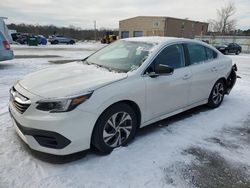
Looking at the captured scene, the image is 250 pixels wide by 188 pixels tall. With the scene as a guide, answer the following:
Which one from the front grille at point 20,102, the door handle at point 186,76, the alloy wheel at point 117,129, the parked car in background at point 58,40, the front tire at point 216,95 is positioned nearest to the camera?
the front grille at point 20,102

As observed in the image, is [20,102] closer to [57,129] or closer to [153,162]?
[57,129]

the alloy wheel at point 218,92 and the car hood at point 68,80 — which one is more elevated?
the car hood at point 68,80

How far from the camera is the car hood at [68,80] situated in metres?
2.74

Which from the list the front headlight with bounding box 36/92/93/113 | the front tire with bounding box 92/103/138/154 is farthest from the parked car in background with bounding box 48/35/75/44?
the front headlight with bounding box 36/92/93/113

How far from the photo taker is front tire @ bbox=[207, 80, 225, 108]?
4935mm

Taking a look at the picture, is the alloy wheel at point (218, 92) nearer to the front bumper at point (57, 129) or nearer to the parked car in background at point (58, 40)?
the front bumper at point (57, 129)

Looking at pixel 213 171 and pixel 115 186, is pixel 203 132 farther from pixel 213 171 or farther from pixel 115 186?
pixel 115 186

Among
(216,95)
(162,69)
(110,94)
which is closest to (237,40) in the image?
(216,95)

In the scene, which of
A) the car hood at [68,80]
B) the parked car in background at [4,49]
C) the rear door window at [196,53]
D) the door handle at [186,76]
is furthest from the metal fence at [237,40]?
the car hood at [68,80]

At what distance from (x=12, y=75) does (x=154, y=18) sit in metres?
41.7

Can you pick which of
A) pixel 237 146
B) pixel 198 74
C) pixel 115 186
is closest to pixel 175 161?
pixel 115 186

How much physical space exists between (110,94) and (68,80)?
0.62m

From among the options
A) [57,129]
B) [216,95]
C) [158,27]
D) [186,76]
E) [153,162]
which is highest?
[158,27]

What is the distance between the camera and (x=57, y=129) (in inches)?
101
